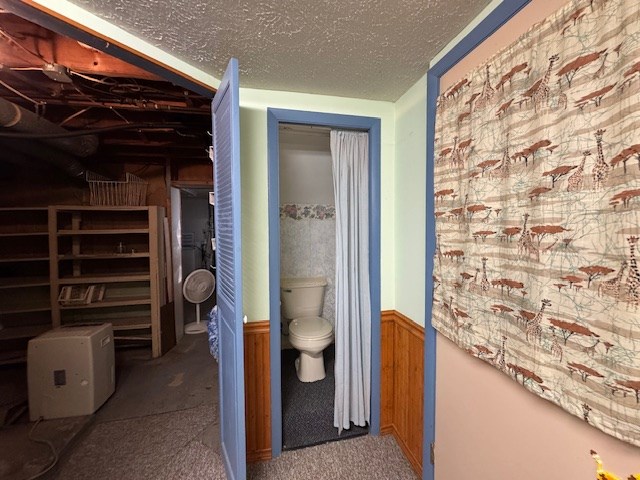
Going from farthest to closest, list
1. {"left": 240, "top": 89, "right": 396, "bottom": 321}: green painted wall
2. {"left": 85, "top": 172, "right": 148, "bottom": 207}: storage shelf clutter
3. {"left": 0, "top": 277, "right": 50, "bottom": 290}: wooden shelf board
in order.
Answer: {"left": 85, "top": 172, "right": 148, "bottom": 207}: storage shelf clutter, {"left": 0, "top": 277, "right": 50, "bottom": 290}: wooden shelf board, {"left": 240, "top": 89, "right": 396, "bottom": 321}: green painted wall

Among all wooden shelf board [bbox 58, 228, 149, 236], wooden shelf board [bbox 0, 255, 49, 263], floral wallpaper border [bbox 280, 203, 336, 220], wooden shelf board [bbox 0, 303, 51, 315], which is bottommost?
wooden shelf board [bbox 0, 303, 51, 315]

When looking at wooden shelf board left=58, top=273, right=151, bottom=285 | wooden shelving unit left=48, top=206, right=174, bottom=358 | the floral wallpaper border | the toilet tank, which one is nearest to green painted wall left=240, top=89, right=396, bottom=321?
the toilet tank

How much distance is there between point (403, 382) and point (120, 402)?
2172 mm

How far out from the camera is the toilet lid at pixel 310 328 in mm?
2189

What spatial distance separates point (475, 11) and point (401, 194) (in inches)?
34.3

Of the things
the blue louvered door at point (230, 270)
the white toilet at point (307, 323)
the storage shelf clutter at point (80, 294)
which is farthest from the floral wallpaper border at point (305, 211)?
the storage shelf clutter at point (80, 294)

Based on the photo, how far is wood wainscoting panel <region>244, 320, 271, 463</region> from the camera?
1.61 meters

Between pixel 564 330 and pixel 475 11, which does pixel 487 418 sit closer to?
pixel 564 330

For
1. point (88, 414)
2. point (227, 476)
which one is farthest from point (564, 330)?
point (88, 414)

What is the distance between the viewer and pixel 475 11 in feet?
3.26

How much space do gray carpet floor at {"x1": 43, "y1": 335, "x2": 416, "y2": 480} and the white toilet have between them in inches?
26.1

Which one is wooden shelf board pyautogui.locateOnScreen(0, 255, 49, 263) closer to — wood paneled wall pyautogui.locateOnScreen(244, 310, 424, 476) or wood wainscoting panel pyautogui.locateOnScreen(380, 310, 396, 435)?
wood paneled wall pyautogui.locateOnScreen(244, 310, 424, 476)

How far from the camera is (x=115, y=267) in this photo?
124 inches

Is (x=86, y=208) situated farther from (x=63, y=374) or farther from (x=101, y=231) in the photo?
(x=63, y=374)
